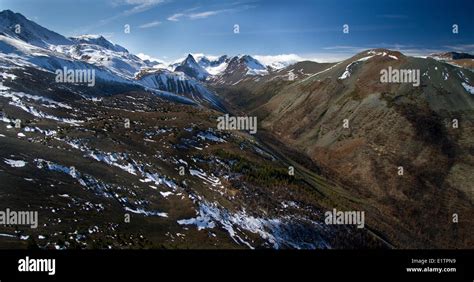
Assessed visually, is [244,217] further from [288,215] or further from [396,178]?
[396,178]

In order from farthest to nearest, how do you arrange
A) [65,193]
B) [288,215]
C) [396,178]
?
[396,178]
[288,215]
[65,193]

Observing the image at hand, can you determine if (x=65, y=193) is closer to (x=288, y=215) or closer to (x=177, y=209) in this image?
(x=177, y=209)

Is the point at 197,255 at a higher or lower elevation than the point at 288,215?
higher

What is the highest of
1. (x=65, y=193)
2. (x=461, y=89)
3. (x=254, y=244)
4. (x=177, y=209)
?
(x=461, y=89)

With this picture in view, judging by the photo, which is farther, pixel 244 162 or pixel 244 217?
pixel 244 162

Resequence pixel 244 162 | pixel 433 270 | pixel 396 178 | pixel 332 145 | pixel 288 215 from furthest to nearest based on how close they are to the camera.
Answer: pixel 332 145
pixel 396 178
pixel 244 162
pixel 288 215
pixel 433 270

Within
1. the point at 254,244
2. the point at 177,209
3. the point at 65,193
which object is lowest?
the point at 254,244

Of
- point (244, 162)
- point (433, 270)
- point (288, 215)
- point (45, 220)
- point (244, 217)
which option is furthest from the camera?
point (244, 162)

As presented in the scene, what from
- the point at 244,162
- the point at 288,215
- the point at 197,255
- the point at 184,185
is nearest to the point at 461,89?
the point at 244,162

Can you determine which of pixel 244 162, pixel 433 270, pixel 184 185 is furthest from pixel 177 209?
pixel 433 270
